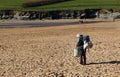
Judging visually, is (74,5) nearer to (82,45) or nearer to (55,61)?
(55,61)

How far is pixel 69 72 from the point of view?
18969 mm

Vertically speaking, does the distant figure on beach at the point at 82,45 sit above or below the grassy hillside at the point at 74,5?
above

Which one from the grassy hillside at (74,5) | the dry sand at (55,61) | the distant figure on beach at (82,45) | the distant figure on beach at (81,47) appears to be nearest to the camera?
the dry sand at (55,61)

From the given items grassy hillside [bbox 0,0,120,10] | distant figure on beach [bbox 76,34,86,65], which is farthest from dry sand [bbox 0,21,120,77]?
grassy hillside [bbox 0,0,120,10]

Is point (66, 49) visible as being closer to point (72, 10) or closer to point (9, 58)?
point (9, 58)

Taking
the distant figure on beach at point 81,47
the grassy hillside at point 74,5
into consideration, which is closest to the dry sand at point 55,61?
the distant figure on beach at point 81,47

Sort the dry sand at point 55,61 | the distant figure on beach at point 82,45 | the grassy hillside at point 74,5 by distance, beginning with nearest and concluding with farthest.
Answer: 1. the dry sand at point 55,61
2. the distant figure on beach at point 82,45
3. the grassy hillside at point 74,5

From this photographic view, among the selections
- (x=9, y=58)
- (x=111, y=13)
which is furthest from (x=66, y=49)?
(x=111, y=13)

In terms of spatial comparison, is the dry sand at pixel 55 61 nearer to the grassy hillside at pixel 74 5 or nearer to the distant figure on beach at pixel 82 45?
the distant figure on beach at pixel 82 45

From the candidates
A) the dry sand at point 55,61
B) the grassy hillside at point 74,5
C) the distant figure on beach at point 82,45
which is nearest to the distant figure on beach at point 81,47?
the distant figure on beach at point 82,45

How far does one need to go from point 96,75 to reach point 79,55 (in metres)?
3.55

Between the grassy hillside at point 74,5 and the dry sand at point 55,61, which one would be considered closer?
the dry sand at point 55,61

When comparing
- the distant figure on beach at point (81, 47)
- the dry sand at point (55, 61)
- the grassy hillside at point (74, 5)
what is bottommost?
the grassy hillside at point (74, 5)

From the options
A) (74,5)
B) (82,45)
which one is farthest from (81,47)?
(74,5)
